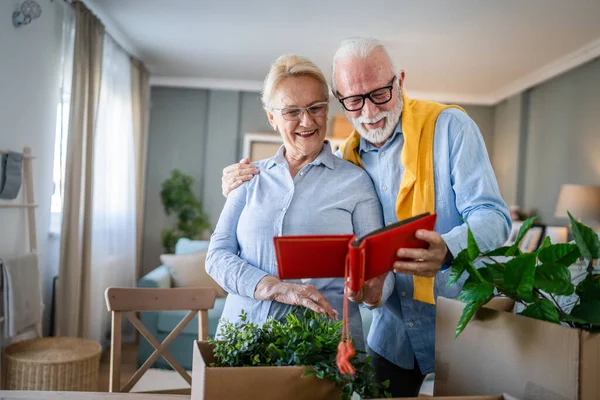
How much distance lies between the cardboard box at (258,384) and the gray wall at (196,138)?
21.3 ft

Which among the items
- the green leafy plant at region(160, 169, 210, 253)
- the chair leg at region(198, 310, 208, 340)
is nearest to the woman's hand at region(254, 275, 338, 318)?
the chair leg at region(198, 310, 208, 340)

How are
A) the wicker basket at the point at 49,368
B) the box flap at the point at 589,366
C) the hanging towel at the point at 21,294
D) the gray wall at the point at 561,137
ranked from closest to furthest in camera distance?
the box flap at the point at 589,366 → the wicker basket at the point at 49,368 → the hanging towel at the point at 21,294 → the gray wall at the point at 561,137

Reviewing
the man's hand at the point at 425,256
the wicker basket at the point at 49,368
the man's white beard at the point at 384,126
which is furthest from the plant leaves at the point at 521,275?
the wicker basket at the point at 49,368

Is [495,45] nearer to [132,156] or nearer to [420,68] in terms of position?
[420,68]

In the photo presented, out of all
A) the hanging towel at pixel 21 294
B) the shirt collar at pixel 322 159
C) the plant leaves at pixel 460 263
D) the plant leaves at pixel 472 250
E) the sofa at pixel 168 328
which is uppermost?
the shirt collar at pixel 322 159

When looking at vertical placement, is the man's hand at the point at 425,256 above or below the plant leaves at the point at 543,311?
above

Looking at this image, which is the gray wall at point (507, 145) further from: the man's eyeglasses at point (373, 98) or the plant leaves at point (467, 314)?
the plant leaves at point (467, 314)

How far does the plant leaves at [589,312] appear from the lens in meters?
0.80

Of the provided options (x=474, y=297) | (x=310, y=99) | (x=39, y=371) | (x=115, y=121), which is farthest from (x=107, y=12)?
(x=474, y=297)

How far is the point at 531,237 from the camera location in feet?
19.0

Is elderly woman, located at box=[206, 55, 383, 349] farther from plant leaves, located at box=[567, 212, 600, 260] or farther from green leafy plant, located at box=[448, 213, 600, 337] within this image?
plant leaves, located at box=[567, 212, 600, 260]

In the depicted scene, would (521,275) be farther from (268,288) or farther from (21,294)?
(21,294)

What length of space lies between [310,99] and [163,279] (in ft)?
12.6

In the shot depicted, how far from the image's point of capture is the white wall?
3.46m
